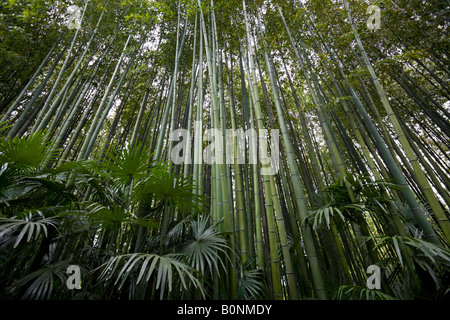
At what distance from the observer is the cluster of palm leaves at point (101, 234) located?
1.16 m

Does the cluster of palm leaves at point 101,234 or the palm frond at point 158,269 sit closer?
the palm frond at point 158,269

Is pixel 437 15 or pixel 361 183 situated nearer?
pixel 361 183

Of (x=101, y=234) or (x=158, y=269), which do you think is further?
(x=101, y=234)

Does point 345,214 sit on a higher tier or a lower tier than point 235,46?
lower

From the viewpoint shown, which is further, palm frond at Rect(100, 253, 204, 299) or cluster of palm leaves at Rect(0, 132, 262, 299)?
cluster of palm leaves at Rect(0, 132, 262, 299)

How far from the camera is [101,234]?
159 cm

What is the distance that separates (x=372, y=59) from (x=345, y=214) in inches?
124

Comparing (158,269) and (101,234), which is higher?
(101,234)

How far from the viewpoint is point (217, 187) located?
182cm

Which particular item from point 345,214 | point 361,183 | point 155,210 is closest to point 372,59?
point 361,183

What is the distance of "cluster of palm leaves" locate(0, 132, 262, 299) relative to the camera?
3.81ft

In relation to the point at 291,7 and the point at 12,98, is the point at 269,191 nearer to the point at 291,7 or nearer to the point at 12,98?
the point at 291,7
